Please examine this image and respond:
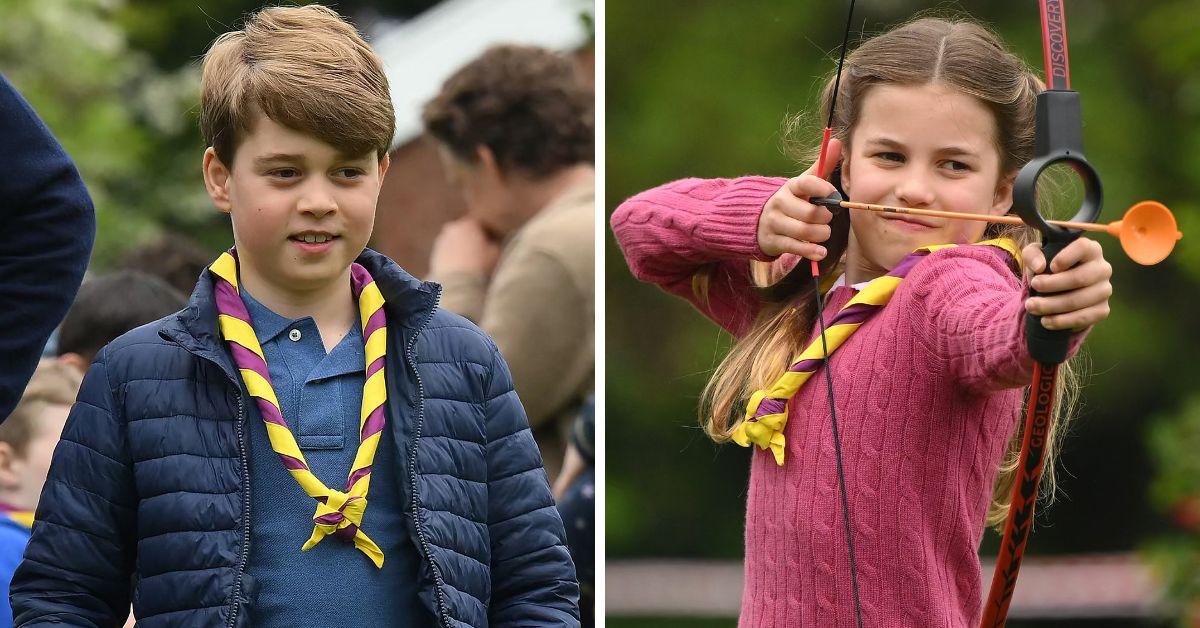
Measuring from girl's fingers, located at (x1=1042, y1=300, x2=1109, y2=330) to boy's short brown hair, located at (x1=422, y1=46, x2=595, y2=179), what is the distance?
92.7 inches

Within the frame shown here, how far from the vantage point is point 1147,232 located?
5.26 feet

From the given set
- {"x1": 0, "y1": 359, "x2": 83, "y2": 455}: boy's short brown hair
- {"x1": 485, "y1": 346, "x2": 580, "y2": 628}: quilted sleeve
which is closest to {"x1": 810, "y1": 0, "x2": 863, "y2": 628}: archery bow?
{"x1": 485, "y1": 346, "x2": 580, "y2": 628}: quilted sleeve

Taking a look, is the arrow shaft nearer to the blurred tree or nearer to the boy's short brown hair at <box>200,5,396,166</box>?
the boy's short brown hair at <box>200,5,396,166</box>

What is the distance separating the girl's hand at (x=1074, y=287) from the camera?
1.61 metres

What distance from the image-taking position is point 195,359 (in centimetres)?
204

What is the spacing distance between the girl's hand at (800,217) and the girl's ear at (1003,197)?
229 millimetres

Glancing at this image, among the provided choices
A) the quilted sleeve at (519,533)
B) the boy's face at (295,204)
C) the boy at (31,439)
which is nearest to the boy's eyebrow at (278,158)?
the boy's face at (295,204)

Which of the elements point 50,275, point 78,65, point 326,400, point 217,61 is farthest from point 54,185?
point 78,65

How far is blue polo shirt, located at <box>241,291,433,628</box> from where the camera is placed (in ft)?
6.50

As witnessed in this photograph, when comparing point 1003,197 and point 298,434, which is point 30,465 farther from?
point 1003,197

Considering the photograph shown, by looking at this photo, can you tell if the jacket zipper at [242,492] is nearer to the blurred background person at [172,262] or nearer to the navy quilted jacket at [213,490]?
the navy quilted jacket at [213,490]

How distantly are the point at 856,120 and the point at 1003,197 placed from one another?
24 cm

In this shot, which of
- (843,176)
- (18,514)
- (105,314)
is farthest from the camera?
(105,314)

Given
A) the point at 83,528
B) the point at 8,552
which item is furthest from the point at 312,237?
the point at 8,552
